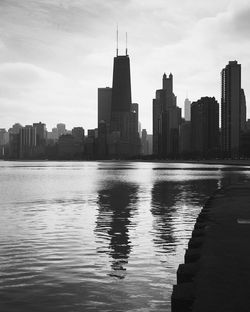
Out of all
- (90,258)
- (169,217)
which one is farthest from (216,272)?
(169,217)

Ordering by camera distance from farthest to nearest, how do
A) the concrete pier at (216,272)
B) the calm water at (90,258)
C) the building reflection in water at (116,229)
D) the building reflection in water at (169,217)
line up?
the building reflection in water at (169,217) < the building reflection in water at (116,229) < the calm water at (90,258) < the concrete pier at (216,272)

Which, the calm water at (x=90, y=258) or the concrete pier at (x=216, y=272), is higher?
the concrete pier at (x=216, y=272)

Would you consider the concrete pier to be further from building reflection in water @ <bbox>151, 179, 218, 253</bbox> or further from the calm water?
building reflection in water @ <bbox>151, 179, 218, 253</bbox>

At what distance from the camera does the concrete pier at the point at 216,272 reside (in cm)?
1099

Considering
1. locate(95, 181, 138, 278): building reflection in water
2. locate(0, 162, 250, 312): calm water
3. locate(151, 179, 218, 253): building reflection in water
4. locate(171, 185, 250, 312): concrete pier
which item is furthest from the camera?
locate(151, 179, 218, 253): building reflection in water

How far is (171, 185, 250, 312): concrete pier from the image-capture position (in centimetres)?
1099

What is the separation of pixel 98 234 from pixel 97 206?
16894 millimetres

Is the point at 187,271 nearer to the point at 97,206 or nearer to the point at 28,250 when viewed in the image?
the point at 28,250

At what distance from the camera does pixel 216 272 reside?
14.0m

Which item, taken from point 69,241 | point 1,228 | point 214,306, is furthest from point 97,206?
point 214,306

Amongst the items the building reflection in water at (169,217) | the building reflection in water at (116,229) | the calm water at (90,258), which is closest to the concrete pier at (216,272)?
the calm water at (90,258)

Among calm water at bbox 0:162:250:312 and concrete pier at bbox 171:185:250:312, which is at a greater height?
concrete pier at bbox 171:185:250:312

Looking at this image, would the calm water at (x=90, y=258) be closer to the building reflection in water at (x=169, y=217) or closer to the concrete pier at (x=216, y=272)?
the building reflection in water at (x=169, y=217)

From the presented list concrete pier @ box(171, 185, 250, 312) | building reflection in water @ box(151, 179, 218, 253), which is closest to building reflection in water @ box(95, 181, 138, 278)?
building reflection in water @ box(151, 179, 218, 253)
